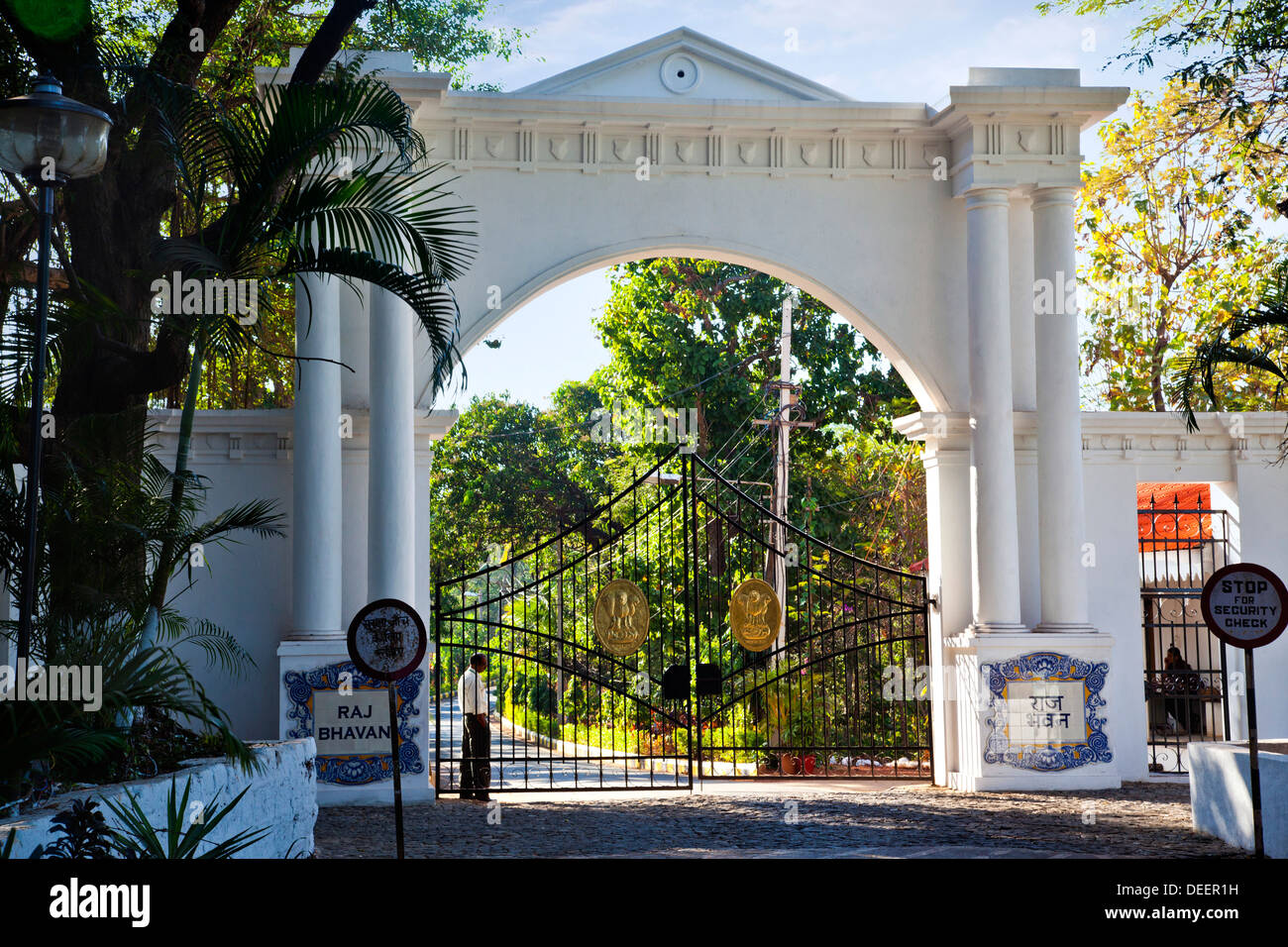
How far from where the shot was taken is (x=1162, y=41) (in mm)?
10992

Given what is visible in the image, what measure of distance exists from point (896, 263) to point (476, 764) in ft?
18.9

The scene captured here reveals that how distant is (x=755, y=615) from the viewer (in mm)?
11859

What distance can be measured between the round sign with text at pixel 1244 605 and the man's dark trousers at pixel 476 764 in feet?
19.5

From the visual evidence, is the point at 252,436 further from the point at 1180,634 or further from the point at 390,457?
the point at 1180,634

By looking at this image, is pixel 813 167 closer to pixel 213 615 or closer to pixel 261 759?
pixel 213 615

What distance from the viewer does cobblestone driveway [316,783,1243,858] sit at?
8039mm

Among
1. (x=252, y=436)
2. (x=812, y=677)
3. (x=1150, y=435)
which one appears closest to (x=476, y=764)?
(x=252, y=436)

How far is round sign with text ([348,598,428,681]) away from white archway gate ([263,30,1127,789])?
373cm

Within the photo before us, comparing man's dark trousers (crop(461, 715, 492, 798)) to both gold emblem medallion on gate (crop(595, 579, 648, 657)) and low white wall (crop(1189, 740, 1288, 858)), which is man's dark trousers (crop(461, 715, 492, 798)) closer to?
gold emblem medallion on gate (crop(595, 579, 648, 657))

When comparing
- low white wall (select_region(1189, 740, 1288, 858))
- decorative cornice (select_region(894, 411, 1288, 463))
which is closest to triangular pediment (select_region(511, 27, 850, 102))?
decorative cornice (select_region(894, 411, 1288, 463))

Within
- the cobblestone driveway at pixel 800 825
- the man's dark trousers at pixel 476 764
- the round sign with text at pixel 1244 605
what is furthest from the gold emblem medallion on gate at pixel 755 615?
the round sign with text at pixel 1244 605

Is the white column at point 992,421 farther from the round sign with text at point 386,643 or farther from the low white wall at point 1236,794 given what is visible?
the round sign with text at point 386,643

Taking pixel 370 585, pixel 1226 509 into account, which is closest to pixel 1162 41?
pixel 1226 509

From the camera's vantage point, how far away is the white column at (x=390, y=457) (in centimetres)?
1044
